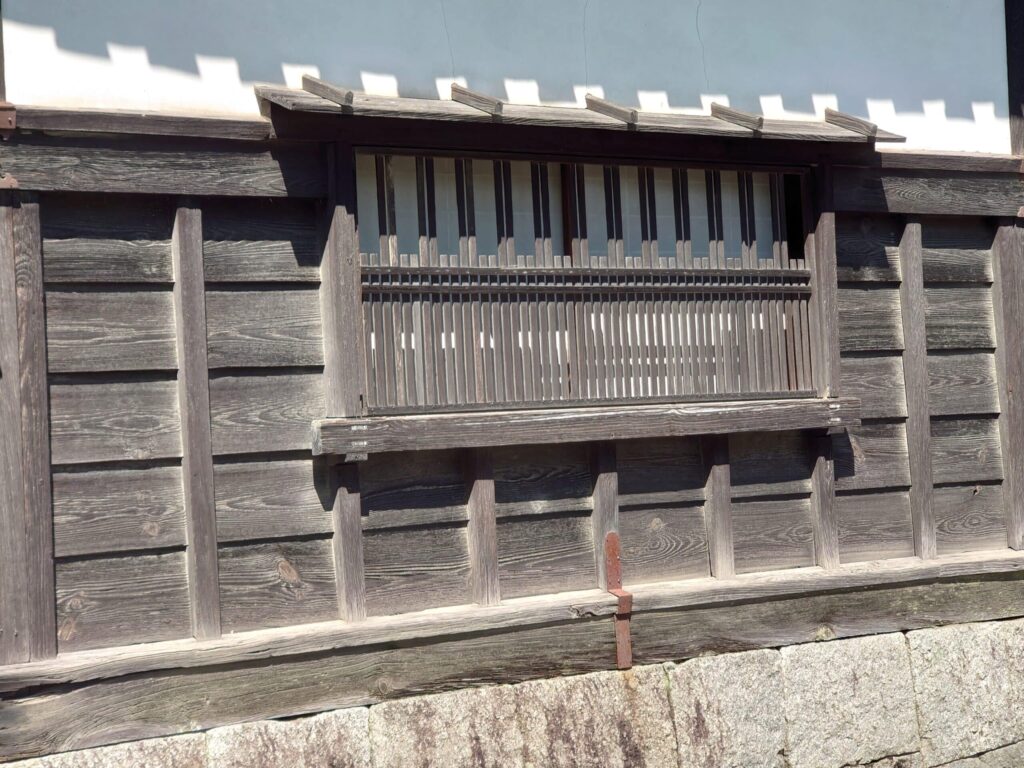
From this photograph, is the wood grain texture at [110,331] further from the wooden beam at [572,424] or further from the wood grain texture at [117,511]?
the wooden beam at [572,424]

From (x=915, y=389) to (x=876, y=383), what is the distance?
0.72 ft

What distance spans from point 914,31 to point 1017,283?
1.41 m

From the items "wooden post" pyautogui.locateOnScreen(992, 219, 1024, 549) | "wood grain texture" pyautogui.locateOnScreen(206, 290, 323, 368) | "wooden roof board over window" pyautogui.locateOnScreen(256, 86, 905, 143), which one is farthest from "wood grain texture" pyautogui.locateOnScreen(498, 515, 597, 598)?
"wooden post" pyautogui.locateOnScreen(992, 219, 1024, 549)

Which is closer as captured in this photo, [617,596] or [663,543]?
[617,596]

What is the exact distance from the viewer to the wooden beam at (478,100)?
14.6 feet

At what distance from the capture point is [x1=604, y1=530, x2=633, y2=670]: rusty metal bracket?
4863mm

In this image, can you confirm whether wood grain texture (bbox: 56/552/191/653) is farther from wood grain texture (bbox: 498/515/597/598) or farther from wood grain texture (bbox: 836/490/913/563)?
wood grain texture (bbox: 836/490/913/563)

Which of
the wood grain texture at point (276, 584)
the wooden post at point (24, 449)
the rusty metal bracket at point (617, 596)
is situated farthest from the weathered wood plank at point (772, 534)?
the wooden post at point (24, 449)

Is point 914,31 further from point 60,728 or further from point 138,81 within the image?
point 60,728

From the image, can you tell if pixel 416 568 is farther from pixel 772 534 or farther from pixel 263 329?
pixel 772 534

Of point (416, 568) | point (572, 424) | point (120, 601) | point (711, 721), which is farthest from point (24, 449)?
point (711, 721)

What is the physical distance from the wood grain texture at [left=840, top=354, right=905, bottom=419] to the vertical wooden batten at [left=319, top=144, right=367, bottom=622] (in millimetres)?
2476

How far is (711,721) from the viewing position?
5004mm

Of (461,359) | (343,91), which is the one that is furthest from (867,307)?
(343,91)
